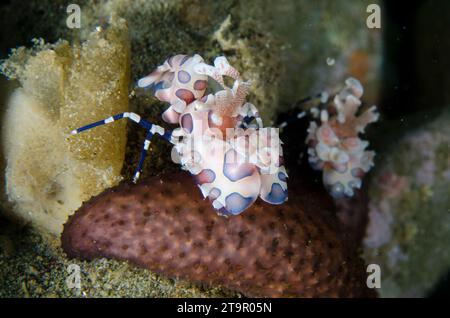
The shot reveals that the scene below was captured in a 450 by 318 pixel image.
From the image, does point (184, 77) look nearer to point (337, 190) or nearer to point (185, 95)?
point (185, 95)

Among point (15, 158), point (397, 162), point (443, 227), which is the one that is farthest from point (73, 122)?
point (443, 227)

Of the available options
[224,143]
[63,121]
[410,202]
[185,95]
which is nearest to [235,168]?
[224,143]

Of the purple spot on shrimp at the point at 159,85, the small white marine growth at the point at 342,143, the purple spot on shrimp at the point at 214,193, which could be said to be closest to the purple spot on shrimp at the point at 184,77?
the purple spot on shrimp at the point at 159,85

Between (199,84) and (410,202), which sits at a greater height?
(199,84)

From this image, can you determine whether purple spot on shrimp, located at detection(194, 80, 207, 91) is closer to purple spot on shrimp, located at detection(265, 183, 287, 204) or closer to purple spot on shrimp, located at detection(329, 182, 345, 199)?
purple spot on shrimp, located at detection(265, 183, 287, 204)

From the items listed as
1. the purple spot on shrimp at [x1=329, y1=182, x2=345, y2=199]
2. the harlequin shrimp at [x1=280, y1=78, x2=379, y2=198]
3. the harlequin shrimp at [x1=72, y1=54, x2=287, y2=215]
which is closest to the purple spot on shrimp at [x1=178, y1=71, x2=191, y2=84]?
the harlequin shrimp at [x1=72, y1=54, x2=287, y2=215]

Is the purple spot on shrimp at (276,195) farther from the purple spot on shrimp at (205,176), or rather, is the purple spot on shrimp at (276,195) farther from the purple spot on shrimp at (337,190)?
the purple spot on shrimp at (337,190)

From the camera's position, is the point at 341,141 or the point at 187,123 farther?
the point at 341,141
